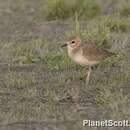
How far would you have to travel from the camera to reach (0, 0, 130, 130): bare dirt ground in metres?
8.58

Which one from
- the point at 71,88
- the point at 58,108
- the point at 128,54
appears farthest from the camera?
the point at 128,54

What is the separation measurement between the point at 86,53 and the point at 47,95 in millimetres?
1000

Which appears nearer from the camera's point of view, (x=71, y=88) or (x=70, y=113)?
(x=70, y=113)

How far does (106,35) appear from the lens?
12.4 metres

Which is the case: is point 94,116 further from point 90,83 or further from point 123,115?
point 90,83

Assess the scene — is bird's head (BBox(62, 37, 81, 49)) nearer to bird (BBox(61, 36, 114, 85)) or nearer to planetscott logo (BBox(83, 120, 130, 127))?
bird (BBox(61, 36, 114, 85))

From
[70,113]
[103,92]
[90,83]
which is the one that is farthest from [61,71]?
[70,113]

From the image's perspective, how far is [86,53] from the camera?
10.4m

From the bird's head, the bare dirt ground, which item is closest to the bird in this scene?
the bird's head

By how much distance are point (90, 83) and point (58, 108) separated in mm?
1358

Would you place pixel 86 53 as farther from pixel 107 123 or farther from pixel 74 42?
pixel 107 123

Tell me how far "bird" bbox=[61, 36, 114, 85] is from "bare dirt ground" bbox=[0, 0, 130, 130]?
28 centimetres

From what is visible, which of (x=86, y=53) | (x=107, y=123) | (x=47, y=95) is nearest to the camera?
(x=107, y=123)

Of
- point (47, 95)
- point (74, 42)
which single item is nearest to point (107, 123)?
point (47, 95)
